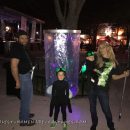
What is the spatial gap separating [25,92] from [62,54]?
2523 mm

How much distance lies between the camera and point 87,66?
20.6ft

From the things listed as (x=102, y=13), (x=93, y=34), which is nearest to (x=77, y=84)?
(x=102, y=13)

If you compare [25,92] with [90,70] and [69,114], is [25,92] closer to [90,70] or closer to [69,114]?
[90,70]

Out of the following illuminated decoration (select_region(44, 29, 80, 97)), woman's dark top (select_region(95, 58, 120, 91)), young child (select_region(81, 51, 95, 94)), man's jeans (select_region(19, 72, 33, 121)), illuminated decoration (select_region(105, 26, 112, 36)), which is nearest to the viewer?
woman's dark top (select_region(95, 58, 120, 91))

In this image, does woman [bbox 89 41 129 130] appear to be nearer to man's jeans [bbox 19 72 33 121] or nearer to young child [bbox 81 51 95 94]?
young child [bbox 81 51 95 94]

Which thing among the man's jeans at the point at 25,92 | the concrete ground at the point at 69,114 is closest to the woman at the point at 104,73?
the concrete ground at the point at 69,114

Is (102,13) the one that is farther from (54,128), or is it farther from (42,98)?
(54,128)

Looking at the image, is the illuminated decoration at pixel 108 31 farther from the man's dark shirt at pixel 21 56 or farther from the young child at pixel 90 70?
the man's dark shirt at pixel 21 56

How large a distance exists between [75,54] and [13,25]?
25.3 m

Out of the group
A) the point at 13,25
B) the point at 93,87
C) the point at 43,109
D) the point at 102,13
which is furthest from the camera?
the point at 102,13

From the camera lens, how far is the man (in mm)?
6074

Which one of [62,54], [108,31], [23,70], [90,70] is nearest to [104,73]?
[90,70]

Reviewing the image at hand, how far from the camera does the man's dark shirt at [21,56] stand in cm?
609

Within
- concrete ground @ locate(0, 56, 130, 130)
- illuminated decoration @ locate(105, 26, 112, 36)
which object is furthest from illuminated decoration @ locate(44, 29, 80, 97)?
illuminated decoration @ locate(105, 26, 112, 36)
